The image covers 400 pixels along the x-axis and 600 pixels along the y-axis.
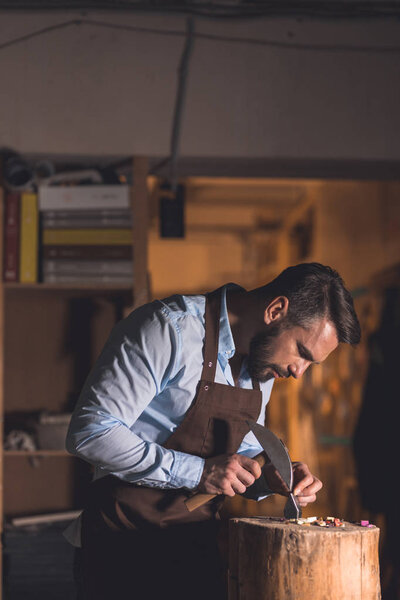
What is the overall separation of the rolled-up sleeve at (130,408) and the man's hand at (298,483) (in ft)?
0.75

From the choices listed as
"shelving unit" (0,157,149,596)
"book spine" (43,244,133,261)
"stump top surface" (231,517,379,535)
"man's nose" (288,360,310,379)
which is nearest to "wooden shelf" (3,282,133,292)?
"book spine" (43,244,133,261)

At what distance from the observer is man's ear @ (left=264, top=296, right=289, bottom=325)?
205cm

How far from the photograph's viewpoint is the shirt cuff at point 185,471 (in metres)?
1.91

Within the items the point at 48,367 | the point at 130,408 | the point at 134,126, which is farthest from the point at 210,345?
the point at 48,367

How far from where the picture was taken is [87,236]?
331 centimetres

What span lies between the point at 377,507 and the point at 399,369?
28.0 inches

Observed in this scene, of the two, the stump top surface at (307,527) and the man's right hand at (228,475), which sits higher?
the man's right hand at (228,475)

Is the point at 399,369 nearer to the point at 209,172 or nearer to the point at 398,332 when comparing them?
the point at 398,332

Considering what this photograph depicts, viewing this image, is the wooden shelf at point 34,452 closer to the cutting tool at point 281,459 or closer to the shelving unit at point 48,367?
the shelving unit at point 48,367

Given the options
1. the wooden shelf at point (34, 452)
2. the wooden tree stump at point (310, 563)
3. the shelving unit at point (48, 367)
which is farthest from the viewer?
the shelving unit at point (48, 367)

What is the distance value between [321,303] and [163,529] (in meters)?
0.70

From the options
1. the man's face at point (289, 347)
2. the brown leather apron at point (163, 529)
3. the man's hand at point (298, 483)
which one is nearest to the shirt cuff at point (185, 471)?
the brown leather apron at point (163, 529)

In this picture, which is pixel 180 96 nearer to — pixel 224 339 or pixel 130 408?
pixel 224 339

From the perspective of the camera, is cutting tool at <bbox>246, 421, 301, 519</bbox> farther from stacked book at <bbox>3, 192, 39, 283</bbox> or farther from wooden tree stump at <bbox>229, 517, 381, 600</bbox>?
stacked book at <bbox>3, 192, 39, 283</bbox>
